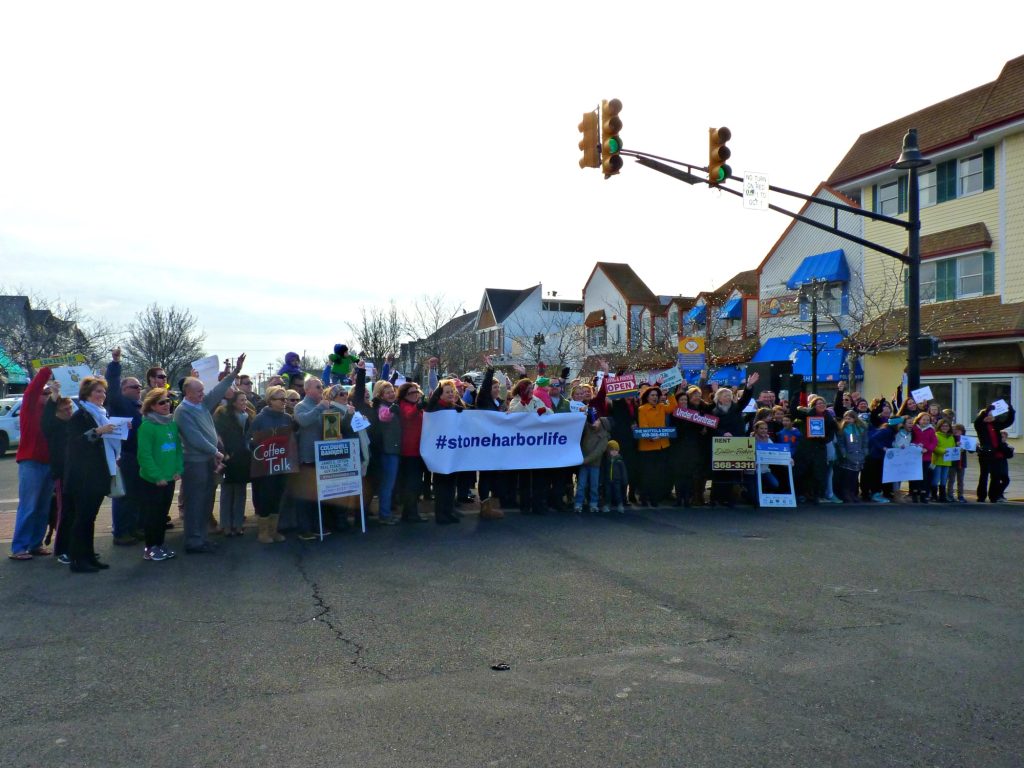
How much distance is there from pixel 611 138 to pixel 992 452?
352 inches

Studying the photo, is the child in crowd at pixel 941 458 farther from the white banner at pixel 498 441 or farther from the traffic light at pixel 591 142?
the traffic light at pixel 591 142

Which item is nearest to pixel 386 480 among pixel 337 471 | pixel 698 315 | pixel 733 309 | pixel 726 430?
pixel 337 471

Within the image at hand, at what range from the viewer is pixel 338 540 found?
1015cm

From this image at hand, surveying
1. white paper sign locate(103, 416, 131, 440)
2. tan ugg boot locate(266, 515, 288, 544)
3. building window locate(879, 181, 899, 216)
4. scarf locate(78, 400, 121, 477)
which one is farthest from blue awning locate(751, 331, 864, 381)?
Answer: scarf locate(78, 400, 121, 477)

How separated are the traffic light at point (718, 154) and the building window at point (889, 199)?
832 inches

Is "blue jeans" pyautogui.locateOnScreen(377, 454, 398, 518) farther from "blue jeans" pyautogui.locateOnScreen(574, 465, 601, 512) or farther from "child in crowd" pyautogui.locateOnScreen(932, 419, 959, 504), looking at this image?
"child in crowd" pyautogui.locateOnScreen(932, 419, 959, 504)

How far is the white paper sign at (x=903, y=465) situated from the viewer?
14.8 meters

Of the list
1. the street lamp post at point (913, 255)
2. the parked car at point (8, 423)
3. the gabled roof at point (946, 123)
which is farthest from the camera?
the gabled roof at point (946, 123)

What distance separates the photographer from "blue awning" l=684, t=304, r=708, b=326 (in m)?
44.3

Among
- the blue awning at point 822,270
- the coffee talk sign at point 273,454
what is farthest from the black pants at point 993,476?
the blue awning at point 822,270

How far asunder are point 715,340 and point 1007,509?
28232 millimetres

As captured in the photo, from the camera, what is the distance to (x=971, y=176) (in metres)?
29.1

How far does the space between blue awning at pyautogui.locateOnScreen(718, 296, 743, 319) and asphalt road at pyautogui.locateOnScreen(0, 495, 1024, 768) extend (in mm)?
33082

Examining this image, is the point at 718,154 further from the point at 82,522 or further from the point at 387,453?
the point at 82,522
